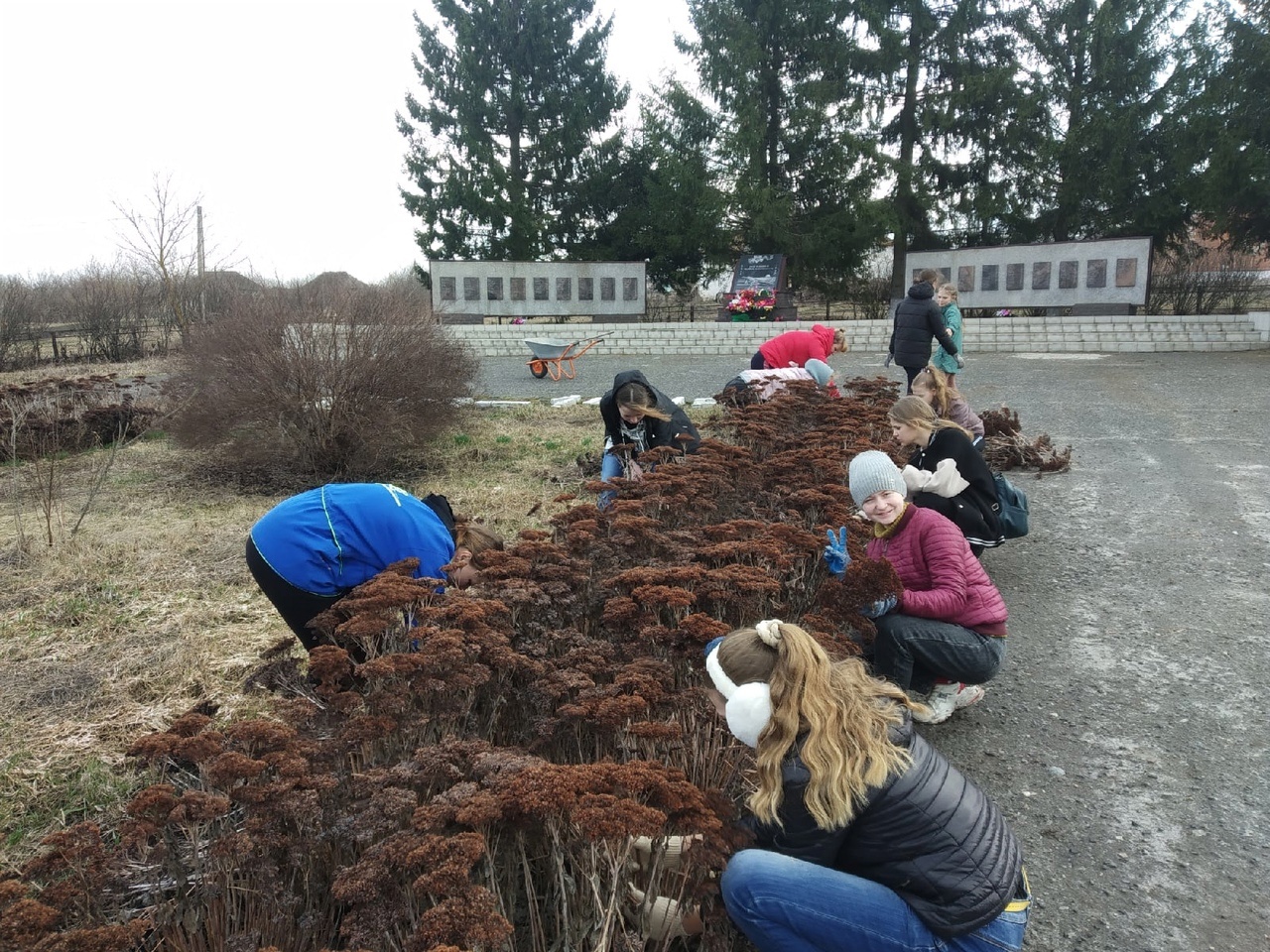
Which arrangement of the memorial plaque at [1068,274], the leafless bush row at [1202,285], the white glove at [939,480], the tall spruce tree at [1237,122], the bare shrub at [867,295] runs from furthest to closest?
the bare shrub at [867,295] < the leafless bush row at [1202,285] < the memorial plaque at [1068,274] < the tall spruce tree at [1237,122] < the white glove at [939,480]

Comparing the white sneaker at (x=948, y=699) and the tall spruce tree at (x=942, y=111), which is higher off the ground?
the tall spruce tree at (x=942, y=111)

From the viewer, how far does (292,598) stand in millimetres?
3502

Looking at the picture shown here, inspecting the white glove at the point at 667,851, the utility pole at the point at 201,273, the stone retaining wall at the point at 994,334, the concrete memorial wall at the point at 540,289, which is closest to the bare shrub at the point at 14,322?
the utility pole at the point at 201,273

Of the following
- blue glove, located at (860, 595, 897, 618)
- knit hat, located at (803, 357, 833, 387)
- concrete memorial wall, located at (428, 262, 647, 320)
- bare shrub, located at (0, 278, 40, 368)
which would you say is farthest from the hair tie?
bare shrub, located at (0, 278, 40, 368)

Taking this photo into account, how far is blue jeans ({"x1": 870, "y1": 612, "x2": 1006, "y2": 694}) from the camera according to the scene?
11.3 feet

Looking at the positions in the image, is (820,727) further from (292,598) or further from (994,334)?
(994,334)

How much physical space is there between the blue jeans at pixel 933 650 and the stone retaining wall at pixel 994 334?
1565 centimetres

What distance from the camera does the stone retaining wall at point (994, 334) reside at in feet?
62.4

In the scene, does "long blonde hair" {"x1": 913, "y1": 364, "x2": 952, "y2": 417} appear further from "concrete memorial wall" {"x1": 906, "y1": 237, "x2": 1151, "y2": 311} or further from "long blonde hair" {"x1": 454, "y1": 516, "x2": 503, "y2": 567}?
"concrete memorial wall" {"x1": 906, "y1": 237, "x2": 1151, "y2": 311}

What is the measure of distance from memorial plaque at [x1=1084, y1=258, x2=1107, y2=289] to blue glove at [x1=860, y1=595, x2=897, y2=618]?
2171 centimetres

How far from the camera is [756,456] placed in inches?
232

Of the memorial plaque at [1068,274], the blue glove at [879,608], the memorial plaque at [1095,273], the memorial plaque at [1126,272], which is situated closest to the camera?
the blue glove at [879,608]

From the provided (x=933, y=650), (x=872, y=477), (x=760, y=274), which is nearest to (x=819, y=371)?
(x=872, y=477)

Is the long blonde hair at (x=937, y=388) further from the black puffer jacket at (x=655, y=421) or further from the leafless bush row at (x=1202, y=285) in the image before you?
the leafless bush row at (x=1202, y=285)
